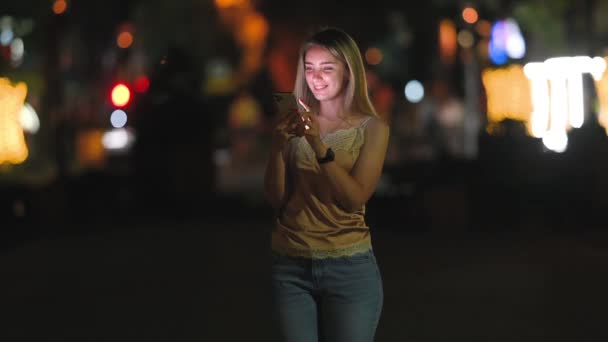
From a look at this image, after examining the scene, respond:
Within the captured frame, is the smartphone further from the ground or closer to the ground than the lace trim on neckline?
further from the ground

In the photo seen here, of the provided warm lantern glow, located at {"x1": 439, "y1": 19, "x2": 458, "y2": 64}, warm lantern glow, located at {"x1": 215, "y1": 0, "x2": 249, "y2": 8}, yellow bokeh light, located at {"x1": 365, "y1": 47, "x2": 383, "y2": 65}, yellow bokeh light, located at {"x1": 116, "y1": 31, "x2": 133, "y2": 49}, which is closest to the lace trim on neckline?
yellow bokeh light, located at {"x1": 116, "y1": 31, "x2": 133, "y2": 49}

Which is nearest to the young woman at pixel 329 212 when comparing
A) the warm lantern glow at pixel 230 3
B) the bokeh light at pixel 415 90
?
the warm lantern glow at pixel 230 3

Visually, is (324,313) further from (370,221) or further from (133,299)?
(370,221)

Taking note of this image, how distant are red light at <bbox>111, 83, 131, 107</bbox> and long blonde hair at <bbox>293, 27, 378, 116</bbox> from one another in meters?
12.2

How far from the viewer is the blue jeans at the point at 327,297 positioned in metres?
3.88

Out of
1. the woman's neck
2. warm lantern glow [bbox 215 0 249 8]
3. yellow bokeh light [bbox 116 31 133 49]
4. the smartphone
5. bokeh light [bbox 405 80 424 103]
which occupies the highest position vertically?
warm lantern glow [bbox 215 0 249 8]

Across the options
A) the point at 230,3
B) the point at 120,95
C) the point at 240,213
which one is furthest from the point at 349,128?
the point at 230,3

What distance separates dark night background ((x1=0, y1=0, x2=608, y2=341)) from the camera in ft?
28.7

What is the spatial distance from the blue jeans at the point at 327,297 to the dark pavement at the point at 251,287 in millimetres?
3698

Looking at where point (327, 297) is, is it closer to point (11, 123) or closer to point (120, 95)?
point (120, 95)

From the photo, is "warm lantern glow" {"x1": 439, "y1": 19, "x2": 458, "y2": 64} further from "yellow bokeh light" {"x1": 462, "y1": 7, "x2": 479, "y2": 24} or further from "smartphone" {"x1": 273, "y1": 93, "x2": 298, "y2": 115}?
"smartphone" {"x1": 273, "y1": 93, "x2": 298, "y2": 115}

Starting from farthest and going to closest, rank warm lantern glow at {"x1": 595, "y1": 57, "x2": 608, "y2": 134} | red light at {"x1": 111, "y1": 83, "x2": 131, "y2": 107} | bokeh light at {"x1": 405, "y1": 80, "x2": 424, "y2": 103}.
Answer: bokeh light at {"x1": 405, "y1": 80, "x2": 424, "y2": 103}, warm lantern glow at {"x1": 595, "y1": 57, "x2": 608, "y2": 134}, red light at {"x1": 111, "y1": 83, "x2": 131, "y2": 107}

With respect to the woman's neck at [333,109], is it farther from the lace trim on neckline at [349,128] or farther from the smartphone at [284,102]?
the smartphone at [284,102]

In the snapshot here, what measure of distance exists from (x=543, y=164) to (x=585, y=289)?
23.6 ft
